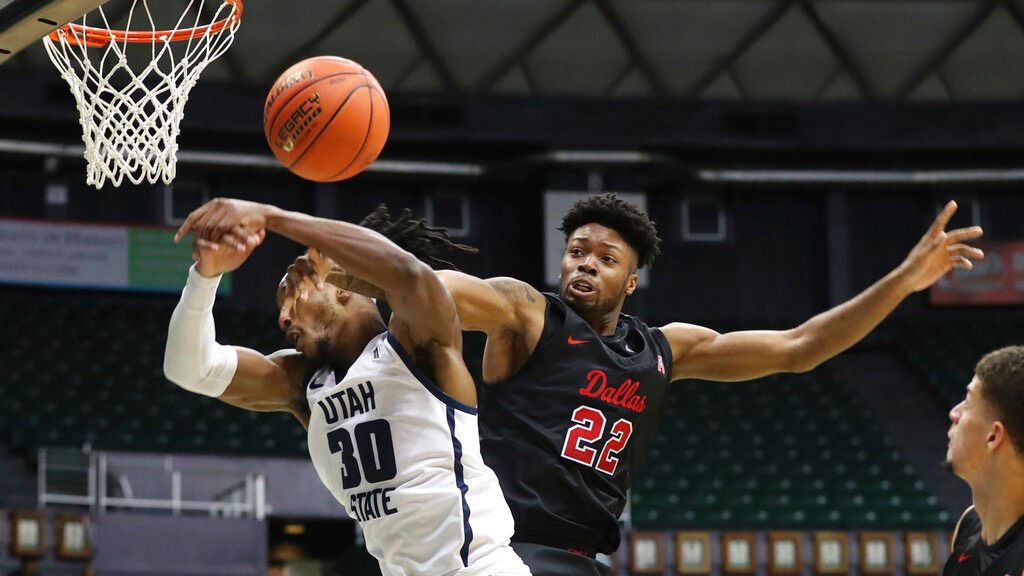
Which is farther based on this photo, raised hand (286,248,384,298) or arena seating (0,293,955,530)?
arena seating (0,293,955,530)

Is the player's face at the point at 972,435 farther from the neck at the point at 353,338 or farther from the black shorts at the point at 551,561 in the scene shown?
the neck at the point at 353,338

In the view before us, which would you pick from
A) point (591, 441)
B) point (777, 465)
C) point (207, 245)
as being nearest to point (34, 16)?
point (207, 245)

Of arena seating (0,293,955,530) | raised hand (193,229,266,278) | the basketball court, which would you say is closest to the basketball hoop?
raised hand (193,229,266,278)

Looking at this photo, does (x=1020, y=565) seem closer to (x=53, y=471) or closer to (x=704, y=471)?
(x=53, y=471)

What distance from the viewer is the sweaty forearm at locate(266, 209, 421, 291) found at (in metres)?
3.84

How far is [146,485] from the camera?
45.8ft

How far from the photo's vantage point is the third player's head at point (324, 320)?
4430 mm

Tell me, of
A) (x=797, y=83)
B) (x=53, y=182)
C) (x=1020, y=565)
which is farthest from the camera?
(x=797, y=83)

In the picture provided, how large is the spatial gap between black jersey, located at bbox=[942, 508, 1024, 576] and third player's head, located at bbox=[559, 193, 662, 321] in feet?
4.67

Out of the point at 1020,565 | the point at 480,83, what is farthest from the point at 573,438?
the point at 480,83

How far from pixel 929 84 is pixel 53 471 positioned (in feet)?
48.5

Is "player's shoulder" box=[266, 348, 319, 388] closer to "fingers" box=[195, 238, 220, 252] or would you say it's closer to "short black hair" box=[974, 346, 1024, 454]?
"fingers" box=[195, 238, 220, 252]

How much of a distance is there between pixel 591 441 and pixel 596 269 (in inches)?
24.7

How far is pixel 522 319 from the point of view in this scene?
15.5 feet
